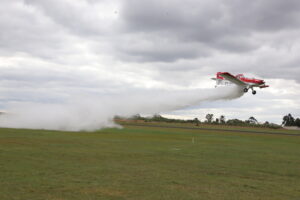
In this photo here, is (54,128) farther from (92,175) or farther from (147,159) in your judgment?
(92,175)

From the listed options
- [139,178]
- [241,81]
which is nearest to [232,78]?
[241,81]

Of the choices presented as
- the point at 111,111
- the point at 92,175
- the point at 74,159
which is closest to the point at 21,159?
the point at 74,159

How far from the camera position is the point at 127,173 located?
21.2 metres

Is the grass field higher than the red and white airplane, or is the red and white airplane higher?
the red and white airplane

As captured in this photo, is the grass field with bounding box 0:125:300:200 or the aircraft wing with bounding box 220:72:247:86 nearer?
the grass field with bounding box 0:125:300:200

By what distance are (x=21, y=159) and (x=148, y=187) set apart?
12357 millimetres

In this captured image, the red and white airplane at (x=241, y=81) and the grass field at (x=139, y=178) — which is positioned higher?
the red and white airplane at (x=241, y=81)

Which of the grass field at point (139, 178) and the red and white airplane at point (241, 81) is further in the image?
the red and white airplane at point (241, 81)

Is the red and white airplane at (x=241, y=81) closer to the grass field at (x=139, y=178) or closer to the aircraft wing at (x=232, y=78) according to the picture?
the aircraft wing at (x=232, y=78)

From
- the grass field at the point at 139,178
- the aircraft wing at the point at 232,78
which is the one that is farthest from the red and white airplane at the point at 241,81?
the grass field at the point at 139,178

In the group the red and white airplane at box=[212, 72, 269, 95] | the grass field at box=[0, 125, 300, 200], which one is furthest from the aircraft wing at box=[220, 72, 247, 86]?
the grass field at box=[0, 125, 300, 200]

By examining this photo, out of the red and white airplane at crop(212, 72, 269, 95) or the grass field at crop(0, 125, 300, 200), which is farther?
the red and white airplane at crop(212, 72, 269, 95)

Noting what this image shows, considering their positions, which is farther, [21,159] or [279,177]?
[21,159]

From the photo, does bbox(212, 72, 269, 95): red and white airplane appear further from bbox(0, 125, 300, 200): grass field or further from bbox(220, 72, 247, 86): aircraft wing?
bbox(0, 125, 300, 200): grass field
